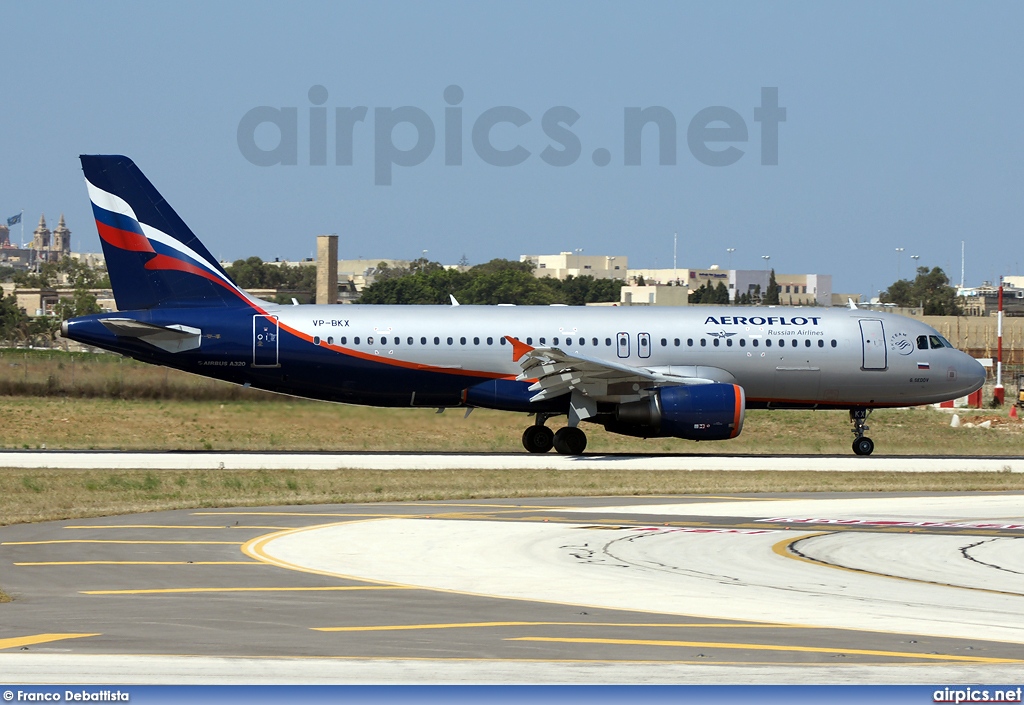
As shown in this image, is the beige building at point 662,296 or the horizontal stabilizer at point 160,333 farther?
the beige building at point 662,296

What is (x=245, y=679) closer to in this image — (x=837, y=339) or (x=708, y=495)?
(x=708, y=495)

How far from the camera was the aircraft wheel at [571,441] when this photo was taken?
34.9m

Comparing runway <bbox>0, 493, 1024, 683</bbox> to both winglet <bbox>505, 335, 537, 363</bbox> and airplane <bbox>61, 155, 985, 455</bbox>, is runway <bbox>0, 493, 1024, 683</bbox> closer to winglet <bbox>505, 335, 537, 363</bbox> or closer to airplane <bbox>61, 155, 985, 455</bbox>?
winglet <bbox>505, 335, 537, 363</bbox>

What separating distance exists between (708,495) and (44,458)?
15.8m

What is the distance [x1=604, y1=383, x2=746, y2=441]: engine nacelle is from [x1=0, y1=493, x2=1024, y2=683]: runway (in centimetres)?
991

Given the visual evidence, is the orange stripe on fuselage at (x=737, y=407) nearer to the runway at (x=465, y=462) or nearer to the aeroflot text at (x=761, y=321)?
the runway at (x=465, y=462)

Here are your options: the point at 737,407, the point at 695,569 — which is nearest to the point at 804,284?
the point at 737,407

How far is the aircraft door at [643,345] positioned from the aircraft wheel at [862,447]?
21.5ft

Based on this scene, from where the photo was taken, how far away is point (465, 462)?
104 ft

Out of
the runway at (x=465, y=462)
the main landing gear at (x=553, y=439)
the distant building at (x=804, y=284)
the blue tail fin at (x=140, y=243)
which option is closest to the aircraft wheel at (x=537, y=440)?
the main landing gear at (x=553, y=439)

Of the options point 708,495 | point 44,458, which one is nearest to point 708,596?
point 708,495

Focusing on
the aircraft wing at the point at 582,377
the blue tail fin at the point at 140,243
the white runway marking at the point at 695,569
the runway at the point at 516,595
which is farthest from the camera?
the blue tail fin at the point at 140,243

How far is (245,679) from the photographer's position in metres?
9.66

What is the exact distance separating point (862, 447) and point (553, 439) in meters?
8.58
